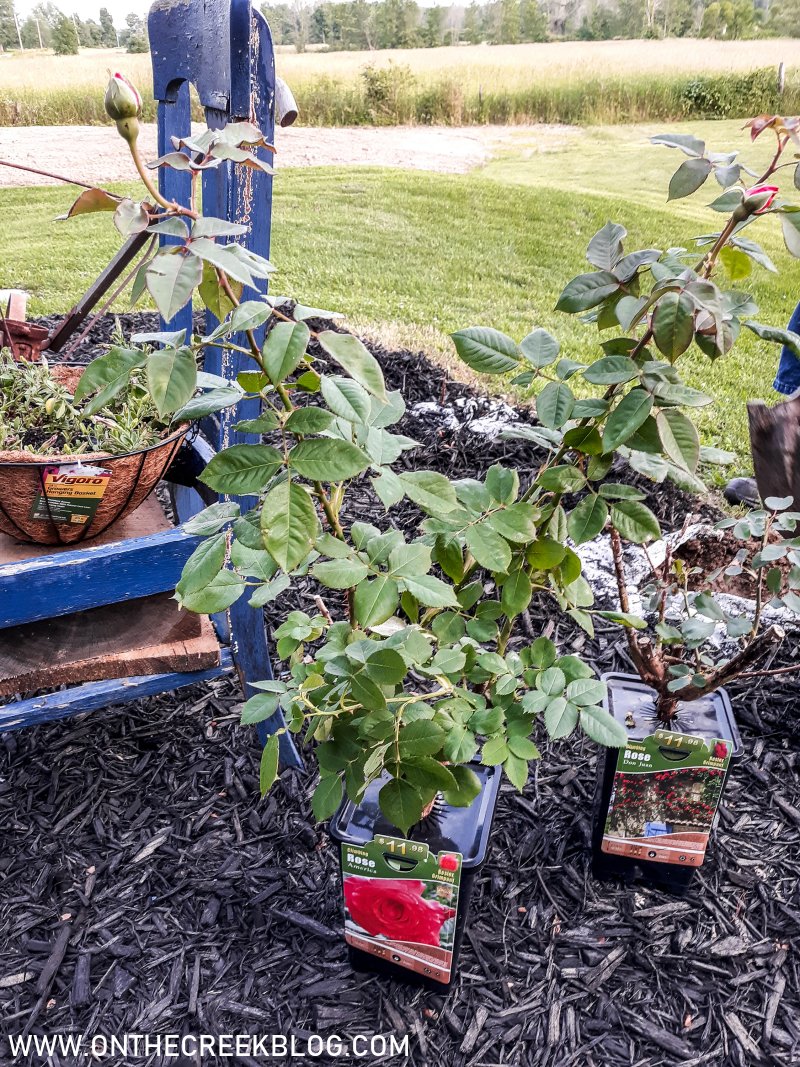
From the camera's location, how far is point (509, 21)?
113 inches

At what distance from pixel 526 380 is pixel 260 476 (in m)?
0.27

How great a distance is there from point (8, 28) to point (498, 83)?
1752 mm

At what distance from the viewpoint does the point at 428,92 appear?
300 centimetres

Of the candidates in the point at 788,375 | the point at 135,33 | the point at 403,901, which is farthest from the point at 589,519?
the point at 135,33

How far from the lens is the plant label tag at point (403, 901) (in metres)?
0.86

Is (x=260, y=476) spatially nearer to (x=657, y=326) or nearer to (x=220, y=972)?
(x=657, y=326)

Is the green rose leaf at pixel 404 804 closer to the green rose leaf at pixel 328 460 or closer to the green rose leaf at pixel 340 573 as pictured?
the green rose leaf at pixel 340 573

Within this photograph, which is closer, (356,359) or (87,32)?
(356,359)

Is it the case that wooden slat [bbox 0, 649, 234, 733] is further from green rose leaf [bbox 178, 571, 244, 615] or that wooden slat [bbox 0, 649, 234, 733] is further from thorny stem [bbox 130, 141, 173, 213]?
thorny stem [bbox 130, 141, 173, 213]

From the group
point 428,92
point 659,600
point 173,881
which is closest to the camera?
point 659,600

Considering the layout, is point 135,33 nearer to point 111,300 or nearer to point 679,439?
point 111,300

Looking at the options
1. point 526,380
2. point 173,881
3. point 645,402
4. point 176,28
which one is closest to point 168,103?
point 176,28

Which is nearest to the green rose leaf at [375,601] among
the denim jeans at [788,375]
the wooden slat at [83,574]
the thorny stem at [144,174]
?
the thorny stem at [144,174]

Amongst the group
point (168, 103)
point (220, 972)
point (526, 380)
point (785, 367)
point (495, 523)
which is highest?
point (168, 103)
